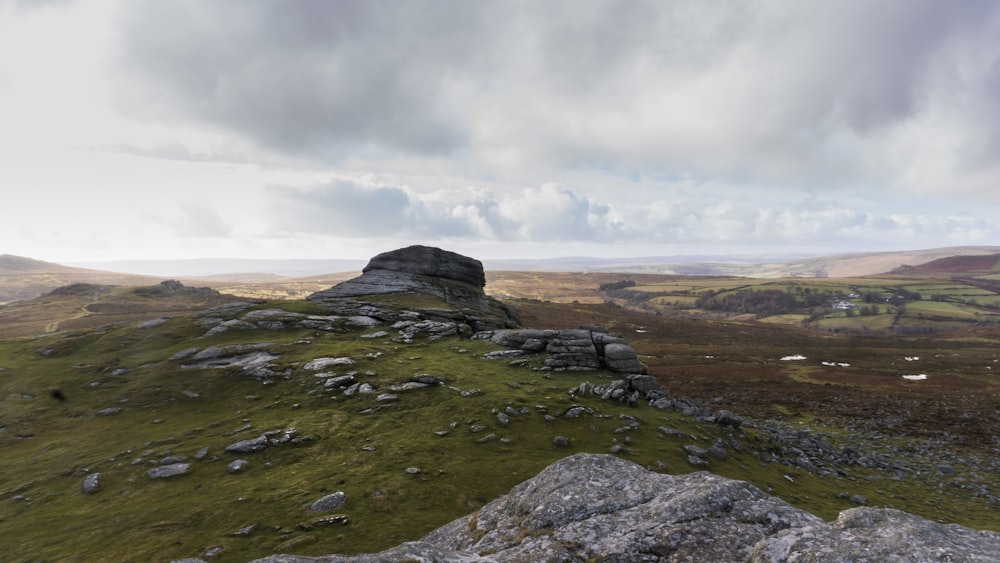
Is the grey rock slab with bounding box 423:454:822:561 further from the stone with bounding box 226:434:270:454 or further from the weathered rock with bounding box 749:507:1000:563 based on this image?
the stone with bounding box 226:434:270:454

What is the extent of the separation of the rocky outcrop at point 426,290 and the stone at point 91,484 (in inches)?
1065

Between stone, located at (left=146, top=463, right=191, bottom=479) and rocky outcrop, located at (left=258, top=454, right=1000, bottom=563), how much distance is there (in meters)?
14.4

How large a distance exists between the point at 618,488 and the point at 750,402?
146ft

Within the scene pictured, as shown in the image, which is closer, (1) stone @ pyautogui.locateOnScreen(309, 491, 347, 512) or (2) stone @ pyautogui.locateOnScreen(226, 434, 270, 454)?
(1) stone @ pyautogui.locateOnScreen(309, 491, 347, 512)

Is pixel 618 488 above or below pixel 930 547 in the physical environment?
below

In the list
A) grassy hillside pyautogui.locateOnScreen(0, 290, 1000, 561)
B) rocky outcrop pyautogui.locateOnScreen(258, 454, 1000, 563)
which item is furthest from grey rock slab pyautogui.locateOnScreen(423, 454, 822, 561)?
grassy hillside pyautogui.locateOnScreen(0, 290, 1000, 561)

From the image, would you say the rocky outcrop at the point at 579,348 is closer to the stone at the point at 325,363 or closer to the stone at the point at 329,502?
the stone at the point at 325,363

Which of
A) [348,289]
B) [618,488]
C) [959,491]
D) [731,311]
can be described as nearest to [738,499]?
[618,488]

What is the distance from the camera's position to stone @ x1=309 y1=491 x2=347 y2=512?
667 inches

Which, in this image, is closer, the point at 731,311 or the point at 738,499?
the point at 738,499

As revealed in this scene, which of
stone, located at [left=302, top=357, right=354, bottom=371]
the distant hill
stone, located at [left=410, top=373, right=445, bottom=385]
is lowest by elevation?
the distant hill

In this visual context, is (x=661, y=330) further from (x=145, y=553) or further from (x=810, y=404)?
(x=145, y=553)

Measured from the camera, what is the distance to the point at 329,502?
677 inches

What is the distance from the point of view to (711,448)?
24.2 metres
